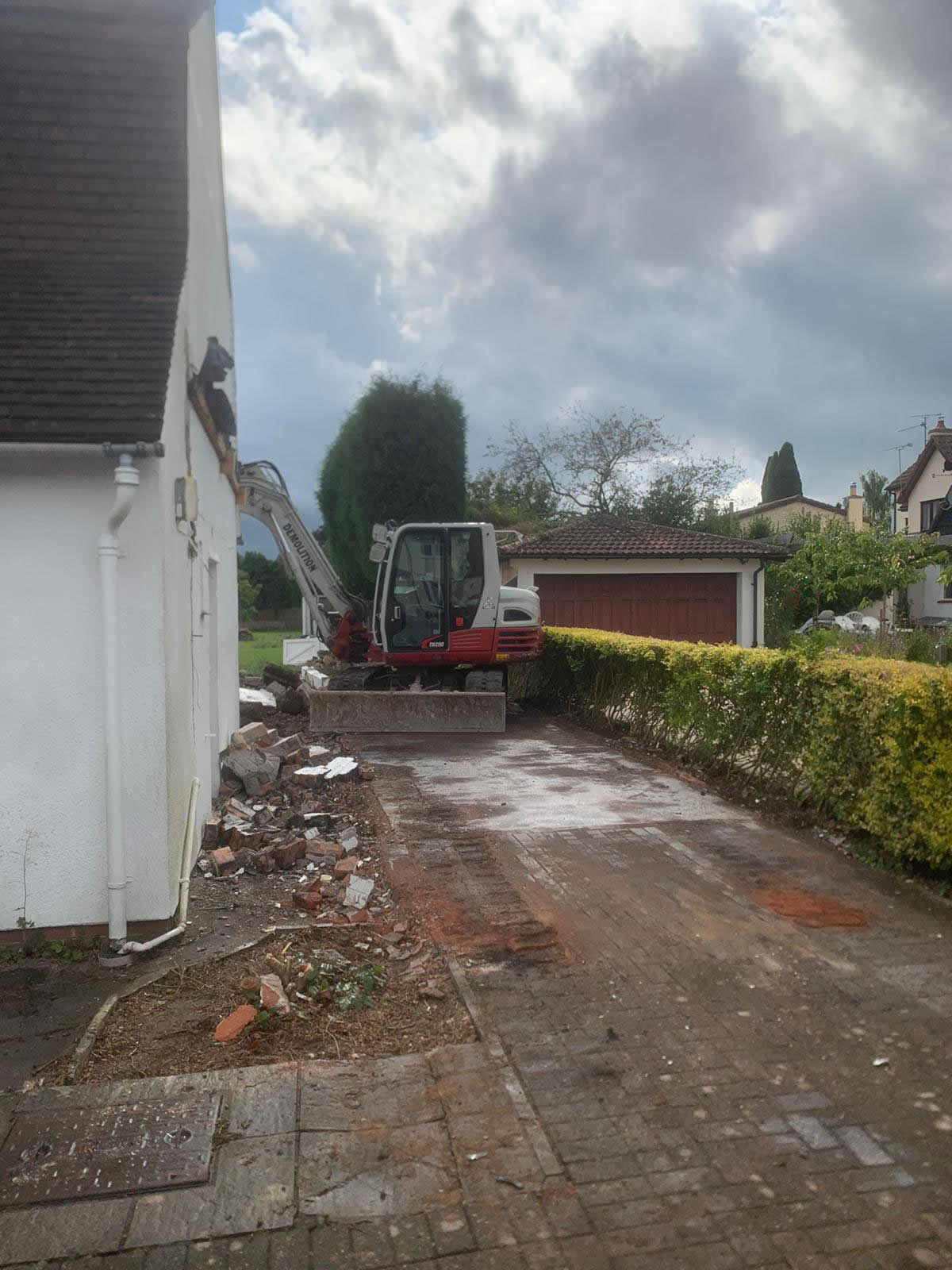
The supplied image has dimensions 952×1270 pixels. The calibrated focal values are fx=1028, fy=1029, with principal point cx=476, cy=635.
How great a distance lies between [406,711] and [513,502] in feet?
117

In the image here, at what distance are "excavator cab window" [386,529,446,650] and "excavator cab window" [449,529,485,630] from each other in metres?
0.13

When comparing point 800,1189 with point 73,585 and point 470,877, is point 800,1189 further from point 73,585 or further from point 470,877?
point 73,585

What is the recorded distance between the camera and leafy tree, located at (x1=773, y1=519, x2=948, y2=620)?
1199 inches

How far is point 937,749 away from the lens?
21.7 ft

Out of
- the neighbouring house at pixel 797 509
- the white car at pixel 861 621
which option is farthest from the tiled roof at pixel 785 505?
the white car at pixel 861 621

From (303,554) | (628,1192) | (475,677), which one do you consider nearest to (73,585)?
(628,1192)

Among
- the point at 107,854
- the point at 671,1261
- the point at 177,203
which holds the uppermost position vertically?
the point at 177,203

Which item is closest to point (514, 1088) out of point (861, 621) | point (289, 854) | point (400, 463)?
point (289, 854)

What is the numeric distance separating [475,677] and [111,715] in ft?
33.2

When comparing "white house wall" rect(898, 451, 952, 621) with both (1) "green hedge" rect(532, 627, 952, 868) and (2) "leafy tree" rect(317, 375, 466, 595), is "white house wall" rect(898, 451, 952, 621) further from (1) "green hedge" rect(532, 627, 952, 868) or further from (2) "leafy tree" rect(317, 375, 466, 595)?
(1) "green hedge" rect(532, 627, 952, 868)

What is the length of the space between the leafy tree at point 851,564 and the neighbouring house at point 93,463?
26.5 metres

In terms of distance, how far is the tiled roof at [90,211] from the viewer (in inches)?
216

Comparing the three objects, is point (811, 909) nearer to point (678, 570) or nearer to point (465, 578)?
point (465, 578)

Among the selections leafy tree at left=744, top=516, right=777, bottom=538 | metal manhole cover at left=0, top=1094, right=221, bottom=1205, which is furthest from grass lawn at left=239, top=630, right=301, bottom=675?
leafy tree at left=744, top=516, right=777, bottom=538
